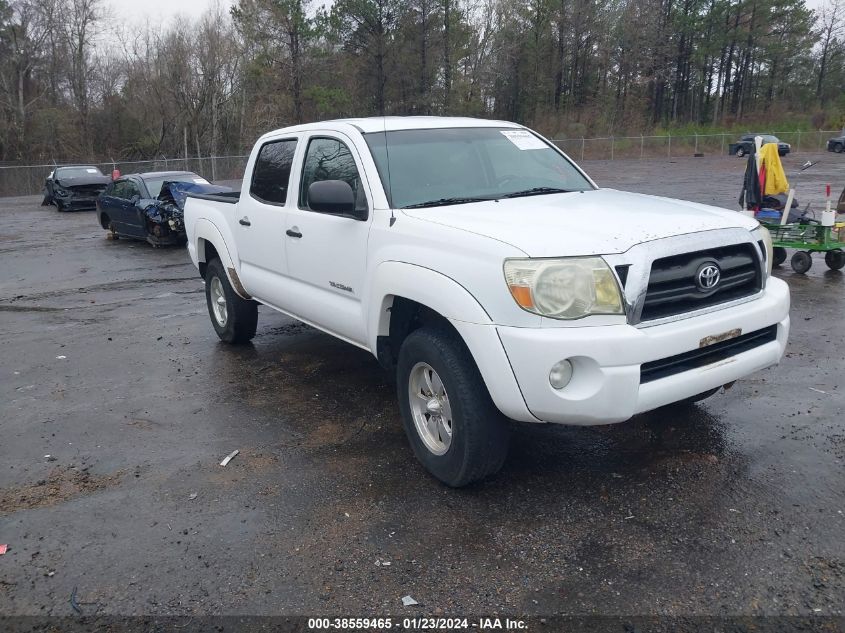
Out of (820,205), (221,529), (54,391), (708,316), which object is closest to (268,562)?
(221,529)

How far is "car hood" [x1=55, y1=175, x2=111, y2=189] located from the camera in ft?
86.6

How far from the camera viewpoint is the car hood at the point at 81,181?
86.6 ft

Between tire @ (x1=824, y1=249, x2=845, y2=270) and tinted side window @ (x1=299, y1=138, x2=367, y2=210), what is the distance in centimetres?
778

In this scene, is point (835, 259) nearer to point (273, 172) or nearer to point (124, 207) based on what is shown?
point (273, 172)

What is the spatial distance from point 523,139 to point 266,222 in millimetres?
2105

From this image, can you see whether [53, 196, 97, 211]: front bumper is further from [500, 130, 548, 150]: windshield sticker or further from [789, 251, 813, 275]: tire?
[500, 130, 548, 150]: windshield sticker

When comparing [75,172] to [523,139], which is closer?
[523,139]

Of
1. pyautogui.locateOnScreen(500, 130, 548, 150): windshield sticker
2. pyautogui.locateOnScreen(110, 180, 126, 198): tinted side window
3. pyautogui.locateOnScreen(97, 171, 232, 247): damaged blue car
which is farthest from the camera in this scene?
pyautogui.locateOnScreen(110, 180, 126, 198): tinted side window

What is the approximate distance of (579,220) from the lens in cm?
403

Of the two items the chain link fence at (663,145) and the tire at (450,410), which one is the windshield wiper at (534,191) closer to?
the tire at (450,410)

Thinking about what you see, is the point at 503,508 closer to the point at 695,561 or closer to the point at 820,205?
the point at 695,561

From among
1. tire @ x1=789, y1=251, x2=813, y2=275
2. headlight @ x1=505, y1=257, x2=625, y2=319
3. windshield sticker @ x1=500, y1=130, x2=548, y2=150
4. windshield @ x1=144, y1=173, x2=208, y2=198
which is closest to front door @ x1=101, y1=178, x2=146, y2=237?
windshield @ x1=144, y1=173, x2=208, y2=198

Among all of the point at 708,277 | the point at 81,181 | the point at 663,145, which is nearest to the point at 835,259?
the point at 708,277

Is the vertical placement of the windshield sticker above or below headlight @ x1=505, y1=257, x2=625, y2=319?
above
